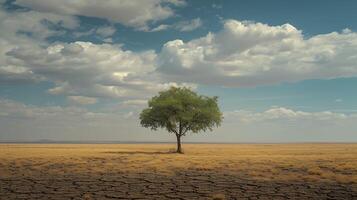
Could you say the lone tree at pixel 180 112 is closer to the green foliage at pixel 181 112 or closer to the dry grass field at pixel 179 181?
the green foliage at pixel 181 112

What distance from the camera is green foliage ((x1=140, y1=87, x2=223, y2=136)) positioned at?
2254 inches

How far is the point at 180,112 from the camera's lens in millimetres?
56906

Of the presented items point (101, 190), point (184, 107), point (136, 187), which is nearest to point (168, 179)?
point (136, 187)

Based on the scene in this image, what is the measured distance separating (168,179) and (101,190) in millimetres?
4600

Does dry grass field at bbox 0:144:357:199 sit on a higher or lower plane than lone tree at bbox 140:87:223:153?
lower

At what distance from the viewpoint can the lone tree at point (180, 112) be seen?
188 feet

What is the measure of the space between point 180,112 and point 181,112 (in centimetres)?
15

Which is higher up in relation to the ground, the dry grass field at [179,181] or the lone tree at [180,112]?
the lone tree at [180,112]

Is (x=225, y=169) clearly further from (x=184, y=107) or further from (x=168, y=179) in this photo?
(x=184, y=107)

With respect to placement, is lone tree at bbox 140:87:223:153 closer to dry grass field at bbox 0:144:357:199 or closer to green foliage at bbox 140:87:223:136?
green foliage at bbox 140:87:223:136

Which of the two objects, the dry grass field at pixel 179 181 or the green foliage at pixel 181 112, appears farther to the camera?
the green foliage at pixel 181 112

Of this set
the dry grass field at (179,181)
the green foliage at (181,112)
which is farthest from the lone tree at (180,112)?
the dry grass field at (179,181)

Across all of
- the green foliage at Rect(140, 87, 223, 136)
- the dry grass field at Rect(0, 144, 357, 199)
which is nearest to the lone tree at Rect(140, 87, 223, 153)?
the green foliage at Rect(140, 87, 223, 136)

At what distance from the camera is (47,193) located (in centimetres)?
2025
